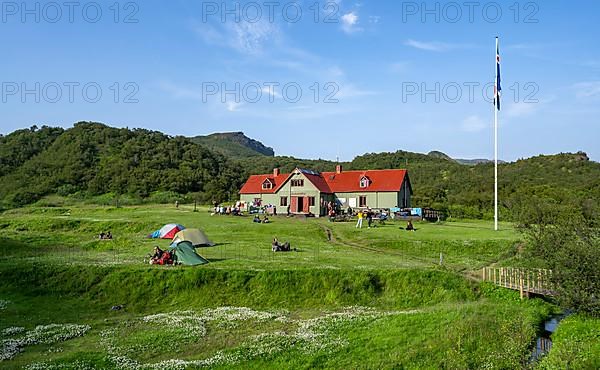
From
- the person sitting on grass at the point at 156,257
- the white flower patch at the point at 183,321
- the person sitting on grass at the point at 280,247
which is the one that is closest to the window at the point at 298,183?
the person sitting on grass at the point at 280,247

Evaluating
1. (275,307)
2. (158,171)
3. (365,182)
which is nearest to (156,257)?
(275,307)

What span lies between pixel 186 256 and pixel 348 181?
4210cm

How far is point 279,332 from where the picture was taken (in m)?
21.2

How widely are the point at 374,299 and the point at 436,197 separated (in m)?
67.4

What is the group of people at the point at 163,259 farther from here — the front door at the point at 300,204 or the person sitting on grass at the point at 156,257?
the front door at the point at 300,204

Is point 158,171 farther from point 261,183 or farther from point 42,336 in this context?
point 42,336

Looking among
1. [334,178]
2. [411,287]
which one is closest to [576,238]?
[411,287]

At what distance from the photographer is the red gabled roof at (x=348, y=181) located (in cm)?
6750

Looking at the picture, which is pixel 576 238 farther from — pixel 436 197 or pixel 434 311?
pixel 436 197

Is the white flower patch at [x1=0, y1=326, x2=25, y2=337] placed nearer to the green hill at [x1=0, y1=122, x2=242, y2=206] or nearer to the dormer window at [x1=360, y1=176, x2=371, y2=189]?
the dormer window at [x1=360, y1=176, x2=371, y2=189]

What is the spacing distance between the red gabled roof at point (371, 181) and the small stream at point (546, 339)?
135 feet

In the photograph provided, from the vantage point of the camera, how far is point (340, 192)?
70.2 m

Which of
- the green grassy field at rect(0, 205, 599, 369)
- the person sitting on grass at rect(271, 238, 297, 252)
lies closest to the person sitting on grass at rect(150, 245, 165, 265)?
the green grassy field at rect(0, 205, 599, 369)

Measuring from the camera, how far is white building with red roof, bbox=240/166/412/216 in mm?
67062
